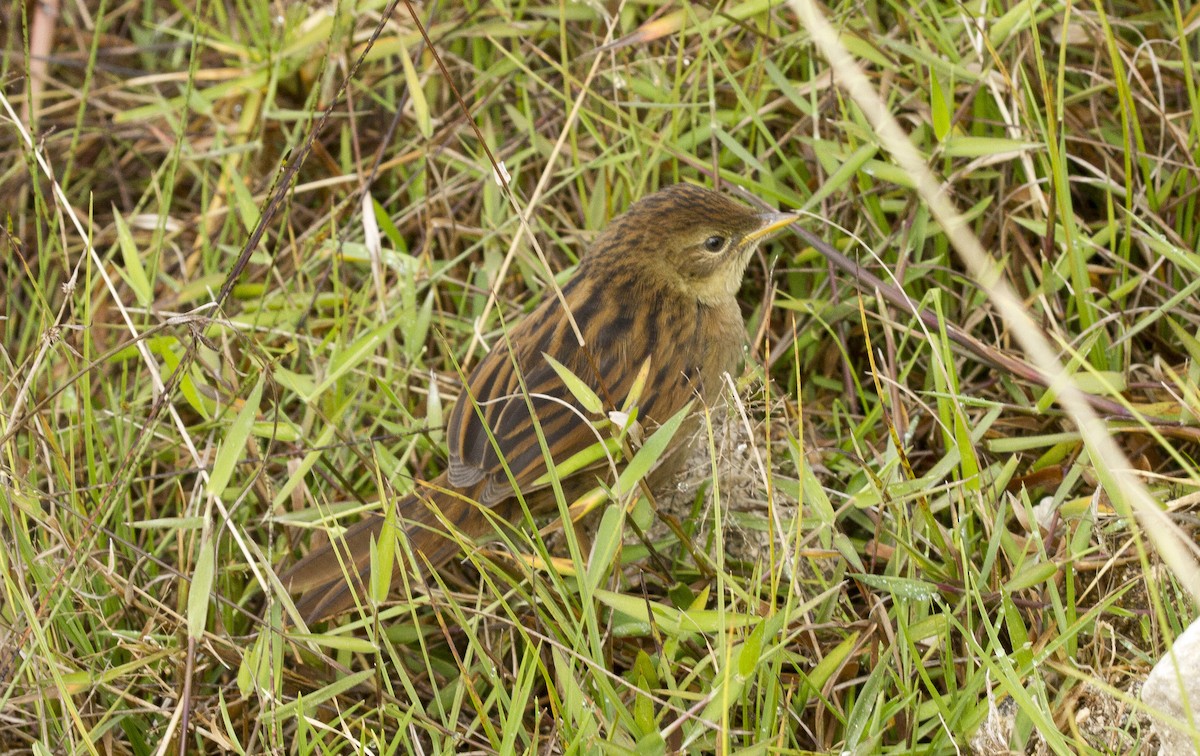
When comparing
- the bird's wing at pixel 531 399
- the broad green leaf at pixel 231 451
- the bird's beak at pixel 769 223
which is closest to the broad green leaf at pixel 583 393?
the bird's wing at pixel 531 399

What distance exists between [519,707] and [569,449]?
894mm

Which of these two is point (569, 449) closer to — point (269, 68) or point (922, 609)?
point (922, 609)

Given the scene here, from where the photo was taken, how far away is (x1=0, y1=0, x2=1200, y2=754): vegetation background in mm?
2936

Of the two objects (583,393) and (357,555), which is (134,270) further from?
(583,393)

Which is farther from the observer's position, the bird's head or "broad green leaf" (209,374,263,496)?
the bird's head

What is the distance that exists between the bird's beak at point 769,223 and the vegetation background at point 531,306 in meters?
0.12

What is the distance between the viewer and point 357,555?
3424 millimetres

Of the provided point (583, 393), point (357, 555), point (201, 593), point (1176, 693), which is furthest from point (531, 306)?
point (1176, 693)

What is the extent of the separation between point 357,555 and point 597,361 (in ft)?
2.79

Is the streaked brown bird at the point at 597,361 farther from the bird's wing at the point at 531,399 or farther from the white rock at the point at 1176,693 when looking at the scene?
the white rock at the point at 1176,693

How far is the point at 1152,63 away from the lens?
13.0ft

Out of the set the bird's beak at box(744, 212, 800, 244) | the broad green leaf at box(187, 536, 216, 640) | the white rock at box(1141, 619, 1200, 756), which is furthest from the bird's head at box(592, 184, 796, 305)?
the white rock at box(1141, 619, 1200, 756)

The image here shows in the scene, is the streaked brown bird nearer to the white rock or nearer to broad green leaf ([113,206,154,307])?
broad green leaf ([113,206,154,307])

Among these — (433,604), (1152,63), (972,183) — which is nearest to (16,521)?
(433,604)
